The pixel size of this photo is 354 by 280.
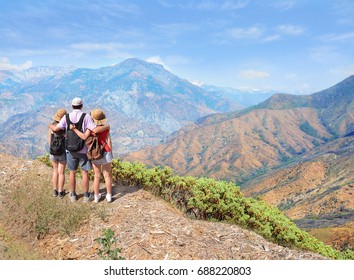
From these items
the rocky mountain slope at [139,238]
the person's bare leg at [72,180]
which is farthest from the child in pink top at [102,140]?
the rocky mountain slope at [139,238]

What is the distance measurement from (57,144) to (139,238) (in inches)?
160

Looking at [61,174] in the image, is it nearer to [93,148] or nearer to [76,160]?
[76,160]

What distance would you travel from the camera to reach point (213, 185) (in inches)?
425

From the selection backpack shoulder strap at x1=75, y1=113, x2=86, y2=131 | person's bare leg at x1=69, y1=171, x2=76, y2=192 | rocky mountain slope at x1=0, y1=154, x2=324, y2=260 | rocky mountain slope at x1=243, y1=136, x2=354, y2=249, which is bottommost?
rocky mountain slope at x1=243, y1=136, x2=354, y2=249

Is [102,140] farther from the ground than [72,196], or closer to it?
farther from the ground

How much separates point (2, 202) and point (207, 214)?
21.4ft

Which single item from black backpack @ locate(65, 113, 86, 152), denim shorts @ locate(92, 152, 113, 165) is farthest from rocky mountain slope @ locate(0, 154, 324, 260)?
black backpack @ locate(65, 113, 86, 152)

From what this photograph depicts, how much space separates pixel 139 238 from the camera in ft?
22.4

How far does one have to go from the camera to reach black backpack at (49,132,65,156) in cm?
894

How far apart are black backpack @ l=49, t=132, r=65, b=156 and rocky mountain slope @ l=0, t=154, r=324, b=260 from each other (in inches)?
53.6

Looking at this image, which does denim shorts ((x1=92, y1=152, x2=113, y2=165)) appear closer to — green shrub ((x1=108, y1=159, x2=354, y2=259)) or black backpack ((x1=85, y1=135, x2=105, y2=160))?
black backpack ((x1=85, y1=135, x2=105, y2=160))

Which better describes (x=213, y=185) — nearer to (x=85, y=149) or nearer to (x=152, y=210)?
(x=152, y=210)

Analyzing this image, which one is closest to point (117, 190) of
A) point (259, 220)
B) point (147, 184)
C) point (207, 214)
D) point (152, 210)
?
point (147, 184)

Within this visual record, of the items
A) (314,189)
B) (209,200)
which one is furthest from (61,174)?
(314,189)
